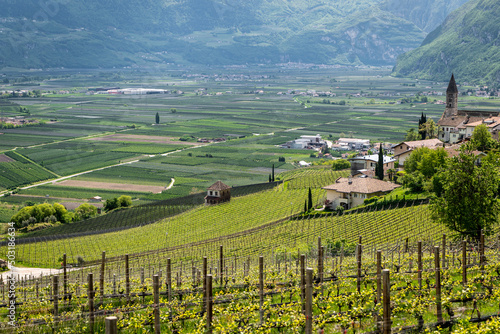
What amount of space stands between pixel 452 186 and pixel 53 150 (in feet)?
362

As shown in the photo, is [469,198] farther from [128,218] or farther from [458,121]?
[458,121]

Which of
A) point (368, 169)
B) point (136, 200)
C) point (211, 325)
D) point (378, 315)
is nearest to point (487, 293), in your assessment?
point (378, 315)

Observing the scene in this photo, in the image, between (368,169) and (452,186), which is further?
(368,169)

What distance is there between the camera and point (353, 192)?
2370 inches

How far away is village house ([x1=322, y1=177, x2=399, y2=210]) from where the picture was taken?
59.9 m

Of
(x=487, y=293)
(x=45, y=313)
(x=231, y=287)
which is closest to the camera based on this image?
(x=487, y=293)

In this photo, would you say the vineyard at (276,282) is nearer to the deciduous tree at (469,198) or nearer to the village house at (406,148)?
the deciduous tree at (469,198)

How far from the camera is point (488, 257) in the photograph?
27.6 meters

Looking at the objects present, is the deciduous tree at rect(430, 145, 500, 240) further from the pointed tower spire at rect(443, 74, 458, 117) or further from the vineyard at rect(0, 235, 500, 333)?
the pointed tower spire at rect(443, 74, 458, 117)

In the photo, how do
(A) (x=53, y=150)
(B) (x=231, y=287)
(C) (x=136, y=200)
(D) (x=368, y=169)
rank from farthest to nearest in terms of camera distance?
(A) (x=53, y=150) < (C) (x=136, y=200) < (D) (x=368, y=169) < (B) (x=231, y=287)

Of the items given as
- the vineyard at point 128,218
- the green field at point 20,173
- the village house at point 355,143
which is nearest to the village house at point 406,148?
the vineyard at point 128,218

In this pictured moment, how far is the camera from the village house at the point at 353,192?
5989 centimetres

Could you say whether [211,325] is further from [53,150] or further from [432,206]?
[53,150]

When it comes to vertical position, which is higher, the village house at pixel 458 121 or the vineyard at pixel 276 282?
the village house at pixel 458 121
